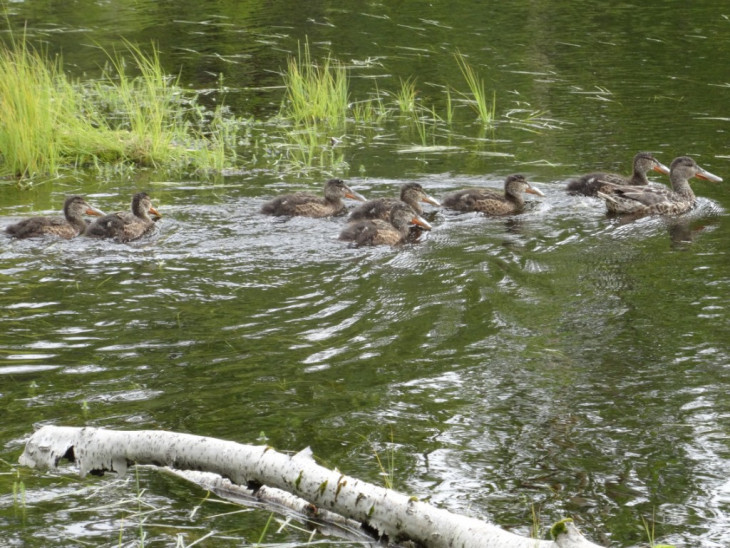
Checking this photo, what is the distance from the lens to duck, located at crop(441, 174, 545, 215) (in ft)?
33.7

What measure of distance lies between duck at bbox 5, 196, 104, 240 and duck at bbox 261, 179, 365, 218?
66.0 inches

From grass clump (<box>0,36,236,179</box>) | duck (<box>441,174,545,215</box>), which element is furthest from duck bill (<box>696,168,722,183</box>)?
grass clump (<box>0,36,236,179</box>)

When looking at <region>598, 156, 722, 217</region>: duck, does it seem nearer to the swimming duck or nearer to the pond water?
the swimming duck

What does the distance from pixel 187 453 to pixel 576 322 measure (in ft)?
11.6

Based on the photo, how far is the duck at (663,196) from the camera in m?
10.3

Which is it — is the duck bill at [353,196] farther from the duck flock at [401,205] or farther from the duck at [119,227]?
the duck at [119,227]

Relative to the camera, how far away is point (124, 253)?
30.4 ft

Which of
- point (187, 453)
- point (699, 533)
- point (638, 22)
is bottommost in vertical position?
point (699, 533)

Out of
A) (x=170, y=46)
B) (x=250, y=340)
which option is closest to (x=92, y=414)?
(x=250, y=340)

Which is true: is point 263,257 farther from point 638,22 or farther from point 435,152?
point 638,22

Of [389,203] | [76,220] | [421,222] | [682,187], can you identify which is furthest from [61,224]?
[682,187]

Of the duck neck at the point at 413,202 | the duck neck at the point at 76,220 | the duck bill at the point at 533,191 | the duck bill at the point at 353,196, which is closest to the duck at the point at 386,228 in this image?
the duck neck at the point at 413,202

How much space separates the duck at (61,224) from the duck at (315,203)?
1677 mm

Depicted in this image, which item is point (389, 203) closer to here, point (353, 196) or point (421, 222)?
point (421, 222)
